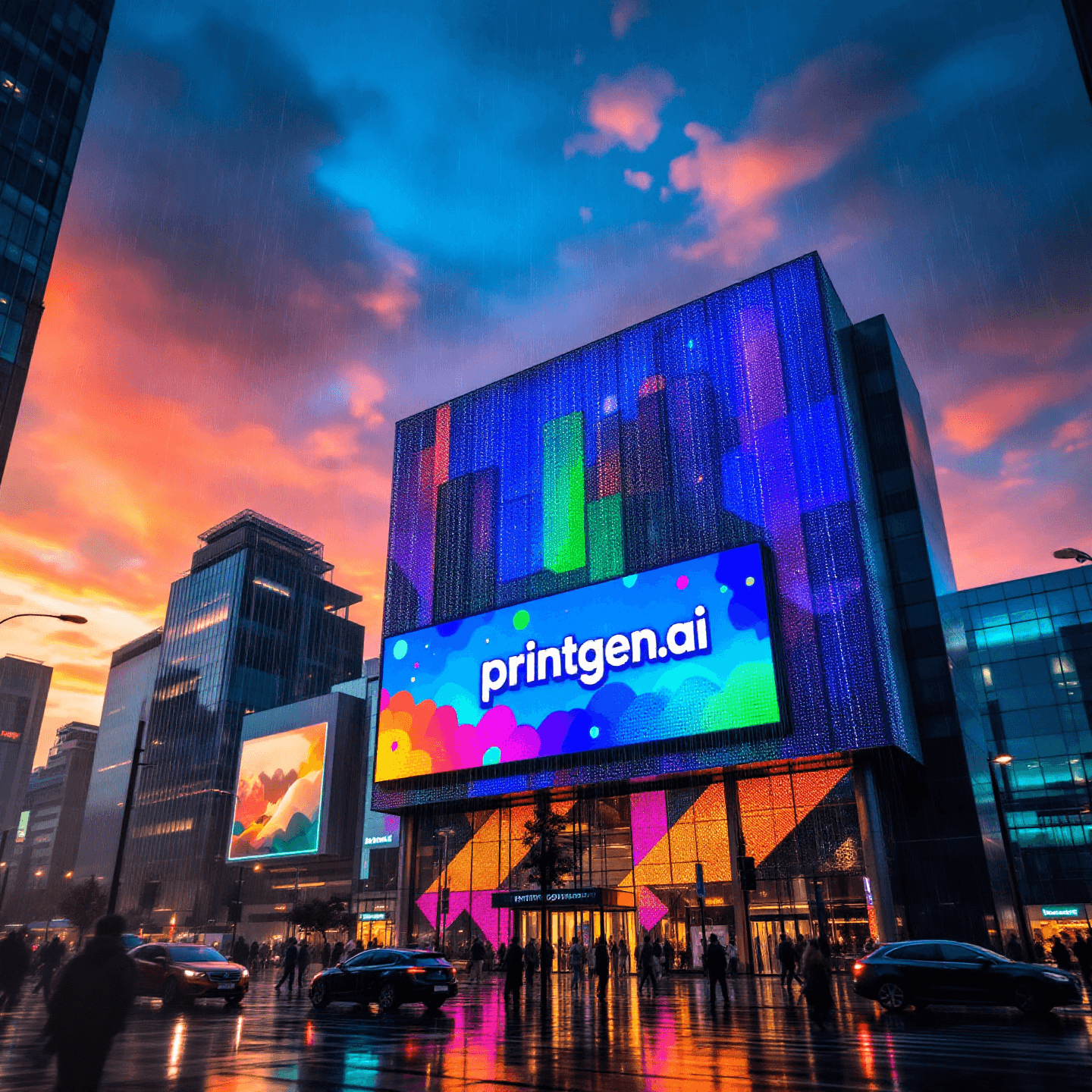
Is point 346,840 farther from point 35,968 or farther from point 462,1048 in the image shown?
point 462,1048

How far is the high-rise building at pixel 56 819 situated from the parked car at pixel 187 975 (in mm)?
176871

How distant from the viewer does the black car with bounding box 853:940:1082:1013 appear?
58.1ft

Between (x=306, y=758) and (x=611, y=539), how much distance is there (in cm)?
4925

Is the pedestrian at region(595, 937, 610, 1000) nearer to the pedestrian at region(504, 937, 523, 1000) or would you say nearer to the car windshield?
the pedestrian at region(504, 937, 523, 1000)

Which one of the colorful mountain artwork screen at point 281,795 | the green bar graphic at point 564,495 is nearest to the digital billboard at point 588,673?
the green bar graphic at point 564,495

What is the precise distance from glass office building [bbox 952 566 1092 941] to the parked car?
52184 millimetres

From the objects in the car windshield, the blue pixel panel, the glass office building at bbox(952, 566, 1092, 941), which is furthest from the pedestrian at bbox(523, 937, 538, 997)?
the glass office building at bbox(952, 566, 1092, 941)

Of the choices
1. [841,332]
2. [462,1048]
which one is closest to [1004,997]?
[462,1048]

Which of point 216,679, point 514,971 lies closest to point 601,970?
point 514,971

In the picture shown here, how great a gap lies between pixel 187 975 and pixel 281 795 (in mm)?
61014

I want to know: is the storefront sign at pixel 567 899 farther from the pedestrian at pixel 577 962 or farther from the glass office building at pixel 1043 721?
the glass office building at pixel 1043 721

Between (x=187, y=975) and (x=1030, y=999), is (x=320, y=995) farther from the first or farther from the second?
(x=1030, y=999)

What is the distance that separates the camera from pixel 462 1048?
14234 millimetres

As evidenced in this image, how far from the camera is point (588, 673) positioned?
41812 mm
